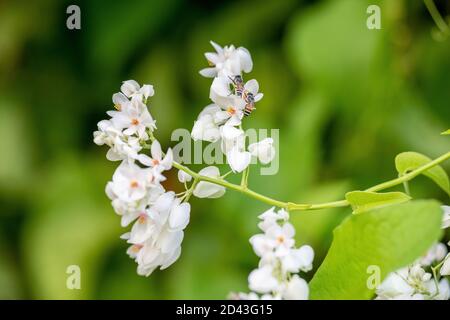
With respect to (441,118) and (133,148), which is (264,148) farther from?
(441,118)

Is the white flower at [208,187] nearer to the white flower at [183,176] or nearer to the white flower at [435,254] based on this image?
the white flower at [183,176]

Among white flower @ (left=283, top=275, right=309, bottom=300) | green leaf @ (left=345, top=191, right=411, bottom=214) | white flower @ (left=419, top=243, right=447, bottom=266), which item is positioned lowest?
white flower @ (left=283, top=275, right=309, bottom=300)

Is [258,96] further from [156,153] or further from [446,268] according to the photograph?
[446,268]

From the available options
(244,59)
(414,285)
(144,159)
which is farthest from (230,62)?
(414,285)

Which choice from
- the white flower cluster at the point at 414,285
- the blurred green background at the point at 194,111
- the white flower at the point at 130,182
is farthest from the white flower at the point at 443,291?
the blurred green background at the point at 194,111

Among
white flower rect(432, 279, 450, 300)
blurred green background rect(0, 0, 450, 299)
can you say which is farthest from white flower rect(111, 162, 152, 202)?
blurred green background rect(0, 0, 450, 299)

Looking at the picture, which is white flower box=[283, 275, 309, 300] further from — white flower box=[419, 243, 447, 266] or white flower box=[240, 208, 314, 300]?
white flower box=[419, 243, 447, 266]

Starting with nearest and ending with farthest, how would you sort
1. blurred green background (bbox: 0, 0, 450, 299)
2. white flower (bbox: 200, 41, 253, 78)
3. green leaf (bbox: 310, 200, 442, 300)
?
1. green leaf (bbox: 310, 200, 442, 300)
2. white flower (bbox: 200, 41, 253, 78)
3. blurred green background (bbox: 0, 0, 450, 299)
